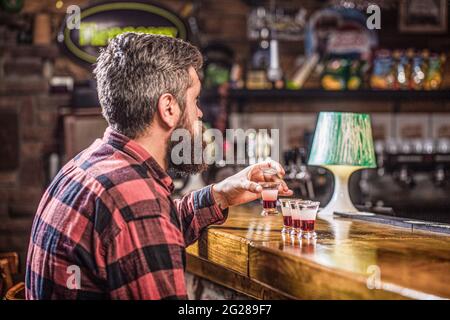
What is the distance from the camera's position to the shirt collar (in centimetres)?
161

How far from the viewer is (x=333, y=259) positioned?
1.58m

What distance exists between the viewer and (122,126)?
168 cm

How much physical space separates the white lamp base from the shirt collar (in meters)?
1.29

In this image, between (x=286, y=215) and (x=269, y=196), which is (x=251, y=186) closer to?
(x=286, y=215)

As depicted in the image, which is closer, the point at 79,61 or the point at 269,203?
the point at 269,203

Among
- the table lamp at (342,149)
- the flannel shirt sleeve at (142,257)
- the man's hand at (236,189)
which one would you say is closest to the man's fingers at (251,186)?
the man's hand at (236,189)

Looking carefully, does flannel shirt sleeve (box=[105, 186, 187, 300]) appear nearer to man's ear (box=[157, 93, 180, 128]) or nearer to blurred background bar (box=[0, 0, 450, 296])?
man's ear (box=[157, 93, 180, 128])

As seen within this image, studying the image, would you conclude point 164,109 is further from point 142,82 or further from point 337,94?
point 337,94

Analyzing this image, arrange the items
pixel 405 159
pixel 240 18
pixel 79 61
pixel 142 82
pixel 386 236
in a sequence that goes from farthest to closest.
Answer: pixel 240 18, pixel 405 159, pixel 79 61, pixel 386 236, pixel 142 82

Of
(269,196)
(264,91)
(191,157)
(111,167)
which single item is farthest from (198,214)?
(264,91)

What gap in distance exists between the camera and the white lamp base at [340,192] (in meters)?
2.78
